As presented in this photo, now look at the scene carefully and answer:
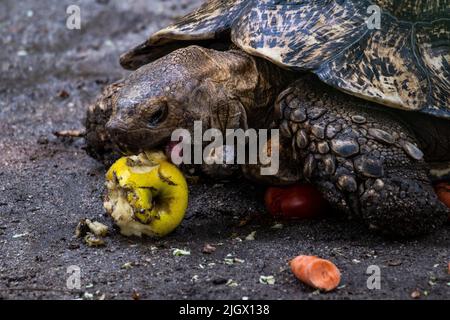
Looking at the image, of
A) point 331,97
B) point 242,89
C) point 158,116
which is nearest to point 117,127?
point 158,116

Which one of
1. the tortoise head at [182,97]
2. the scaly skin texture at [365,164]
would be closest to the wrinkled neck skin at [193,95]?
the tortoise head at [182,97]

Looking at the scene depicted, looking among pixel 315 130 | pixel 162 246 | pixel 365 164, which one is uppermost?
pixel 315 130

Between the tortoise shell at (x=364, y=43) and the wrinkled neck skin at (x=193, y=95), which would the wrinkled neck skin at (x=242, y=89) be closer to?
the wrinkled neck skin at (x=193, y=95)

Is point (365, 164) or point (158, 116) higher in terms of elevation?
point (158, 116)

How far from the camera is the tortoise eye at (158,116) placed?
380 cm

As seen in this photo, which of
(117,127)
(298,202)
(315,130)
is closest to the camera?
(117,127)

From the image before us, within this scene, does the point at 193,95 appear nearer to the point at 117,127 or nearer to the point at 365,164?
the point at 117,127

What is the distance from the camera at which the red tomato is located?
4.14 meters

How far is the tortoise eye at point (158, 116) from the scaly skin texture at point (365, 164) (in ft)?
2.02

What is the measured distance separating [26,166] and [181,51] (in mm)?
1568

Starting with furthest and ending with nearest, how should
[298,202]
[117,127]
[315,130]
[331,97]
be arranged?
[298,202], [331,97], [315,130], [117,127]

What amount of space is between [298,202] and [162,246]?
763 mm

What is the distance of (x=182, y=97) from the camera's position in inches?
153
